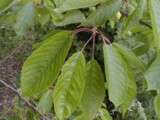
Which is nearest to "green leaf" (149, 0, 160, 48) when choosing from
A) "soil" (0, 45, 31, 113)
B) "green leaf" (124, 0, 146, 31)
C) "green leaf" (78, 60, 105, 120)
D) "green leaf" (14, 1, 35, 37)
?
"green leaf" (124, 0, 146, 31)

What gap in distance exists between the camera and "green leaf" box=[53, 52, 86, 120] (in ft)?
2.27

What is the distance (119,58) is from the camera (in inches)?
27.9

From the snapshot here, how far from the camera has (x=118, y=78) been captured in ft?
2.27

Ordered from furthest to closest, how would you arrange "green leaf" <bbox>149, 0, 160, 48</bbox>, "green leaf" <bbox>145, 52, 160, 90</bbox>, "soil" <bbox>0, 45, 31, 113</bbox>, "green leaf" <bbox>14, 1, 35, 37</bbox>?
"soil" <bbox>0, 45, 31, 113</bbox> → "green leaf" <bbox>14, 1, 35, 37</bbox> → "green leaf" <bbox>145, 52, 160, 90</bbox> → "green leaf" <bbox>149, 0, 160, 48</bbox>

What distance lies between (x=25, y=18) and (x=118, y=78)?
310mm

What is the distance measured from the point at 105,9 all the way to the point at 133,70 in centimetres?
12

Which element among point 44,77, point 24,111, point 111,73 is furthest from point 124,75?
point 24,111

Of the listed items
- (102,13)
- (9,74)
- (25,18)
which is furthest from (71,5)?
(9,74)

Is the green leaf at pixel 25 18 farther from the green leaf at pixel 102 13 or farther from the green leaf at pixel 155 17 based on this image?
the green leaf at pixel 155 17

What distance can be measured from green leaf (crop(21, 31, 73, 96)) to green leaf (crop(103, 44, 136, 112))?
70mm

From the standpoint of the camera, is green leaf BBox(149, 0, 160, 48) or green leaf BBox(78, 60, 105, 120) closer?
green leaf BBox(149, 0, 160, 48)

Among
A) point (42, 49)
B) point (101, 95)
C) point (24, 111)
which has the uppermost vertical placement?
point (42, 49)

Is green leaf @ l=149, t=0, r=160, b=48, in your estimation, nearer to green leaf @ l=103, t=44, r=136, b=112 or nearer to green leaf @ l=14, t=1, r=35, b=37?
green leaf @ l=103, t=44, r=136, b=112

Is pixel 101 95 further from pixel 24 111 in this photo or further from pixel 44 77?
pixel 24 111
